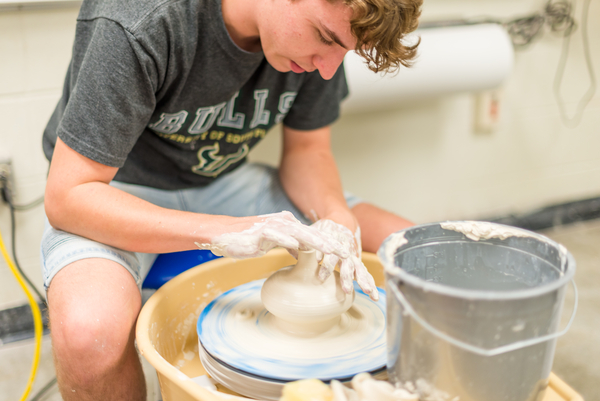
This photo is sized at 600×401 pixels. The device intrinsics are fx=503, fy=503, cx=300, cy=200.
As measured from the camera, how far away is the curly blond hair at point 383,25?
767 millimetres

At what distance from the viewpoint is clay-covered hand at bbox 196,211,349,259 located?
2.49 feet

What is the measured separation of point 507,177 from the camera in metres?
2.11

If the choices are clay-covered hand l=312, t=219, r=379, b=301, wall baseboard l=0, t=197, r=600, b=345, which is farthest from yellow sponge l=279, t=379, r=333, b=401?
wall baseboard l=0, t=197, r=600, b=345

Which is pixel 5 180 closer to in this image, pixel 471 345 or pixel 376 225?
pixel 376 225

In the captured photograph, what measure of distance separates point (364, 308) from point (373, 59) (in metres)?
0.43

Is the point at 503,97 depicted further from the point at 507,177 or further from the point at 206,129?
the point at 206,129

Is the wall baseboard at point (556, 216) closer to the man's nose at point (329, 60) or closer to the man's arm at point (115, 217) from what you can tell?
the man's nose at point (329, 60)

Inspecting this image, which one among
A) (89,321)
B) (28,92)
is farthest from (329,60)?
(28,92)

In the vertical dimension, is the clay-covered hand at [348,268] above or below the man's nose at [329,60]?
below

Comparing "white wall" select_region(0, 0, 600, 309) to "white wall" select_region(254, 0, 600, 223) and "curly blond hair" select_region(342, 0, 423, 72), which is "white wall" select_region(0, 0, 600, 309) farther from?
"curly blond hair" select_region(342, 0, 423, 72)

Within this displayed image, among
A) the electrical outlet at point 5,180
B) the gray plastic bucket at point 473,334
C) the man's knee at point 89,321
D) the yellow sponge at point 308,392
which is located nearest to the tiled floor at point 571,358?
the man's knee at point 89,321

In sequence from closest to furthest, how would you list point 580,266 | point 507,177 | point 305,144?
point 305,144 < point 580,266 < point 507,177

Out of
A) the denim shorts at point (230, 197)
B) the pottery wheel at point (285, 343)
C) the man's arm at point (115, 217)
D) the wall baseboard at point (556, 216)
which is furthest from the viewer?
the wall baseboard at point (556, 216)

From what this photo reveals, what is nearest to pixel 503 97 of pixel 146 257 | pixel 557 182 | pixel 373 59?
pixel 557 182
